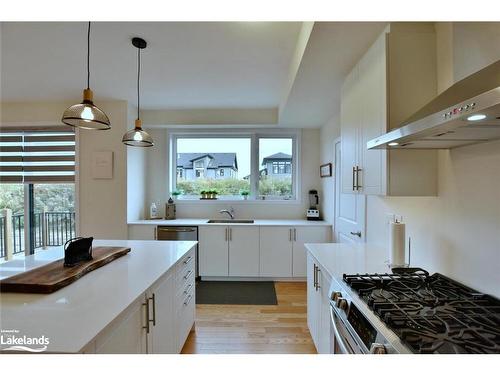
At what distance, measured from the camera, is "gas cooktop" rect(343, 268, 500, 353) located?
2.82 feet

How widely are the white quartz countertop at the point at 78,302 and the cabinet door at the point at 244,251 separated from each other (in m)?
1.89

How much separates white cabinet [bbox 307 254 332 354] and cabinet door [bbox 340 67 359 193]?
0.69 meters

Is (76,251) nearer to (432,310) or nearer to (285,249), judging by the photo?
(432,310)

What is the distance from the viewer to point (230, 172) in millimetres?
4488

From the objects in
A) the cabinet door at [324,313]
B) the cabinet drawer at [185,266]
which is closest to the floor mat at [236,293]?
the cabinet drawer at [185,266]

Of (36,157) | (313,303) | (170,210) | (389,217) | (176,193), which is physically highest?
(36,157)

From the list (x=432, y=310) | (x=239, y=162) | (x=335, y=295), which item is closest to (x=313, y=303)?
(x=335, y=295)

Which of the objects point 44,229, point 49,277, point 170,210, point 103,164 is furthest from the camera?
point 170,210

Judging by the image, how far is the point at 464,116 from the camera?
0.78 metres

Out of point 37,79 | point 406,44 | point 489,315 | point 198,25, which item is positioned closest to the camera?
point 489,315

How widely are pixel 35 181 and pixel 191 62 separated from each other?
9.80 ft
